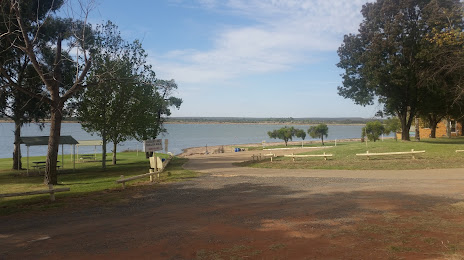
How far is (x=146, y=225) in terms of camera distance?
845cm

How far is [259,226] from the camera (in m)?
7.96

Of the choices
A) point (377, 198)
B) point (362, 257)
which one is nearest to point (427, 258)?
point (362, 257)

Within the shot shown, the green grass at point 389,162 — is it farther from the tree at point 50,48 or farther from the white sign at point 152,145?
the tree at point 50,48

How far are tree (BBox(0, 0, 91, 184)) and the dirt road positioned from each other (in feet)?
18.9

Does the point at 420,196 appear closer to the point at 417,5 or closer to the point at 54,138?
the point at 54,138

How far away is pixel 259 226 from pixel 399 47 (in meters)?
27.6

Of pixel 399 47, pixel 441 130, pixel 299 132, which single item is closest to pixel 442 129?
pixel 441 130

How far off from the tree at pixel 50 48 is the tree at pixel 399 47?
22.7 meters

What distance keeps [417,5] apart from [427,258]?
29.6 metres

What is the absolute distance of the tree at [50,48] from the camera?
591 inches

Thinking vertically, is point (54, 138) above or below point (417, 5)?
below

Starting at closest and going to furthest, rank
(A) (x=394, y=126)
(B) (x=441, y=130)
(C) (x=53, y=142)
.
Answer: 1. (C) (x=53, y=142)
2. (B) (x=441, y=130)
3. (A) (x=394, y=126)

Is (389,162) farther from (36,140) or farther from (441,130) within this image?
(441,130)

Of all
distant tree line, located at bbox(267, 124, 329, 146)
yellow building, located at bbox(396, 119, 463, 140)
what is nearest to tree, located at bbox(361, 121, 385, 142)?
yellow building, located at bbox(396, 119, 463, 140)
